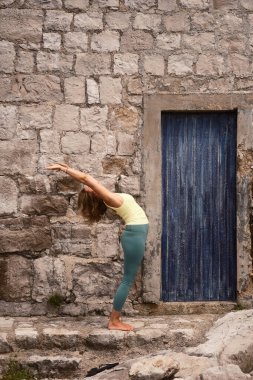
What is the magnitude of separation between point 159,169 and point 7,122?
1.55 m

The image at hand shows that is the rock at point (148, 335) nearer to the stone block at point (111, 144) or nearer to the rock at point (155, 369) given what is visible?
the rock at point (155, 369)

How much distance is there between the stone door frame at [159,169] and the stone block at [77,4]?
3.50ft

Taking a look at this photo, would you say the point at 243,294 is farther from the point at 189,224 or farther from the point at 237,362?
the point at 237,362

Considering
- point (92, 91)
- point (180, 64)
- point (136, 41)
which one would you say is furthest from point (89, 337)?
point (136, 41)

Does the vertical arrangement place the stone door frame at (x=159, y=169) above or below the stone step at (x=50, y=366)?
above

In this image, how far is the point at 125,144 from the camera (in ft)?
22.9

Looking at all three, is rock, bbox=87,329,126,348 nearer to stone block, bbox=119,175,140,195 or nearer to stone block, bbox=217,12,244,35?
stone block, bbox=119,175,140,195

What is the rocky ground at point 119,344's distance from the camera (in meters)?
5.18

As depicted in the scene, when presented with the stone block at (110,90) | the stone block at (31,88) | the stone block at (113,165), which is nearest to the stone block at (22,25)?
the stone block at (31,88)

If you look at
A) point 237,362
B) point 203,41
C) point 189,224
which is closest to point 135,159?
point 189,224

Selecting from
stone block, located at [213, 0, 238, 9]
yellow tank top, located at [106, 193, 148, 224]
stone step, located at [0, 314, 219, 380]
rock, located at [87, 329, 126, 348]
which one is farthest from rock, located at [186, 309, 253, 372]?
stone block, located at [213, 0, 238, 9]

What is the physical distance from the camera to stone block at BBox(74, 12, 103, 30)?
6.99m

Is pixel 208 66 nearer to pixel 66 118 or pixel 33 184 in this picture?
pixel 66 118

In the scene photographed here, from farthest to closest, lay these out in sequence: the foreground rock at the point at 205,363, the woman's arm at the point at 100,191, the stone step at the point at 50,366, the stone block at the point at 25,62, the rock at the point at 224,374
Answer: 1. the stone block at the point at 25,62
2. the woman's arm at the point at 100,191
3. the stone step at the point at 50,366
4. the foreground rock at the point at 205,363
5. the rock at the point at 224,374
